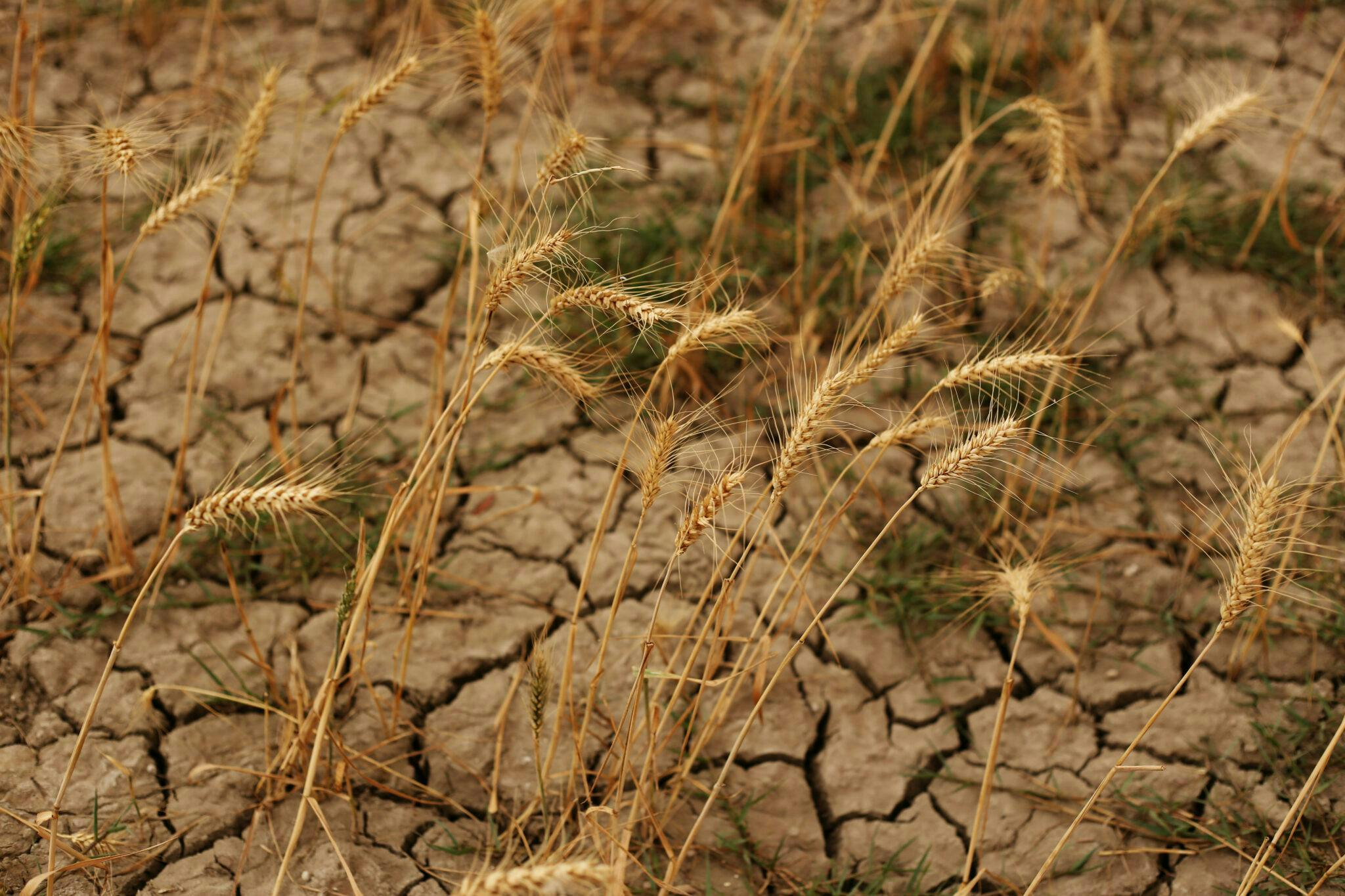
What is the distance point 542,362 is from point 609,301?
19 centimetres

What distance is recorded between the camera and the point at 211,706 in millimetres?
2217

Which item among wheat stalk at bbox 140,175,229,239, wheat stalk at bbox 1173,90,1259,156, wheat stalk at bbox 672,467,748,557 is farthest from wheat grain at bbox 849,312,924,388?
wheat stalk at bbox 140,175,229,239

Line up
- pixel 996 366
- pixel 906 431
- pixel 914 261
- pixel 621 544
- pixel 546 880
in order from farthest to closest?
pixel 621 544
pixel 914 261
pixel 906 431
pixel 996 366
pixel 546 880

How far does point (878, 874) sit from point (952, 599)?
636 mm

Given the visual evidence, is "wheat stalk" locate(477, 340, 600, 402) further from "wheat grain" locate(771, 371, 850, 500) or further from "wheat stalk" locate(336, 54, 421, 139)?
"wheat stalk" locate(336, 54, 421, 139)

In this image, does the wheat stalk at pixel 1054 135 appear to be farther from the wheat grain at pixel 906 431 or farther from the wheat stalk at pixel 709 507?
the wheat stalk at pixel 709 507

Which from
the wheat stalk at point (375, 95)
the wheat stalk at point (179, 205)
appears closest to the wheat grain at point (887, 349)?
the wheat stalk at point (375, 95)

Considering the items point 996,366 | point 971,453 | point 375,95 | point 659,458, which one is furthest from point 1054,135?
point 375,95

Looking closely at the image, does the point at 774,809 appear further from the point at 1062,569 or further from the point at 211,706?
the point at 211,706

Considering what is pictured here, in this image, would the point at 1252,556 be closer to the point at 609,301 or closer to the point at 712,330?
the point at 712,330

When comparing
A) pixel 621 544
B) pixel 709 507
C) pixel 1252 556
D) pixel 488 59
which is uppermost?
pixel 488 59

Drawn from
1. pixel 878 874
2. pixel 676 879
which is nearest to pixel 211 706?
pixel 676 879

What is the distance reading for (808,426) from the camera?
1562 mm

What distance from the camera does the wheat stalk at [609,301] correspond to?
1567 mm
